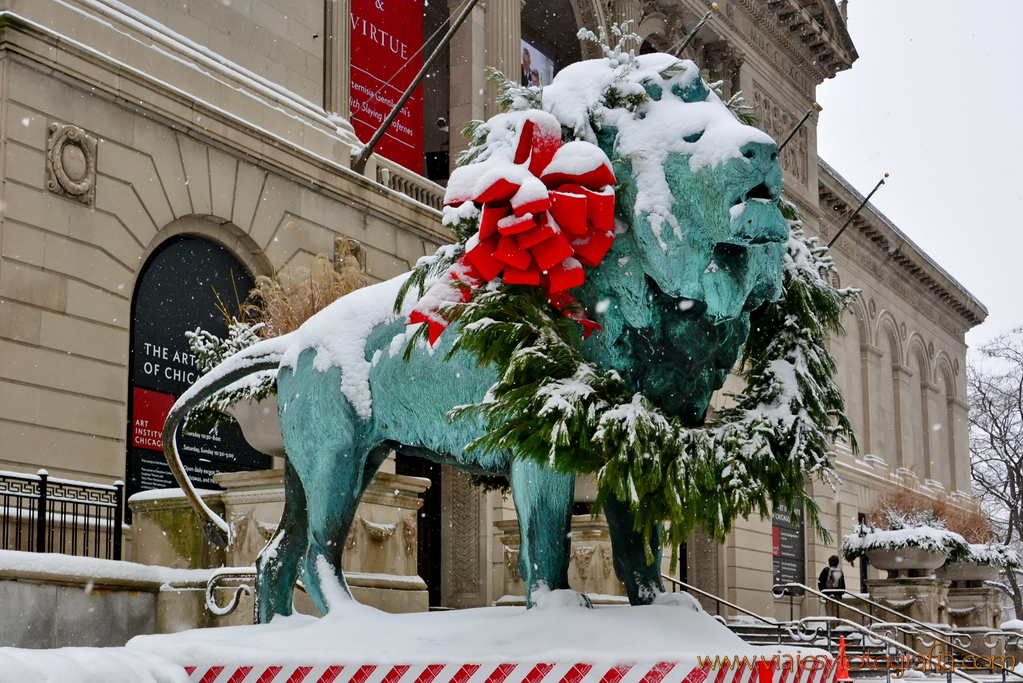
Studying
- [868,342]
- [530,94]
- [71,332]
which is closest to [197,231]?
[71,332]

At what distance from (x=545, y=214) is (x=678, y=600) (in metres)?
1.31

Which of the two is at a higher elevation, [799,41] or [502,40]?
[799,41]

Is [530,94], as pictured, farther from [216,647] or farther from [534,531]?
[216,647]

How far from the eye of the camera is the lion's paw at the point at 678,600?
3.72 m

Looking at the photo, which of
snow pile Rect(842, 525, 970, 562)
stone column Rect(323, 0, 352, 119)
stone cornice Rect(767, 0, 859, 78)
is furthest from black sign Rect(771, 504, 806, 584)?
stone column Rect(323, 0, 352, 119)

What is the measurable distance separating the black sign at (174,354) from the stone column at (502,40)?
26.7 feet

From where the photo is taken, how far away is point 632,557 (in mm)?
3895

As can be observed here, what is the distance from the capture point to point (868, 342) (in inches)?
1503

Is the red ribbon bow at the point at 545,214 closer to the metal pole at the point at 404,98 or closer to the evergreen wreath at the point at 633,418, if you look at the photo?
the evergreen wreath at the point at 633,418

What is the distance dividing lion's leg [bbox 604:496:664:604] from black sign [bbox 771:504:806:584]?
2549 centimetres

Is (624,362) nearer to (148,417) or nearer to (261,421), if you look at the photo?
(261,421)

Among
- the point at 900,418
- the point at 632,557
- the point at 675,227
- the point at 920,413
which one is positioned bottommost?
the point at 632,557

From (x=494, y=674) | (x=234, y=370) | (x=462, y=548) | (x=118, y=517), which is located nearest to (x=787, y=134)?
(x=462, y=548)

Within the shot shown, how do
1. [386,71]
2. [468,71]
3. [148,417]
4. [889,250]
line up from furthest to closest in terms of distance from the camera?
[889,250] → [468,71] → [386,71] → [148,417]
